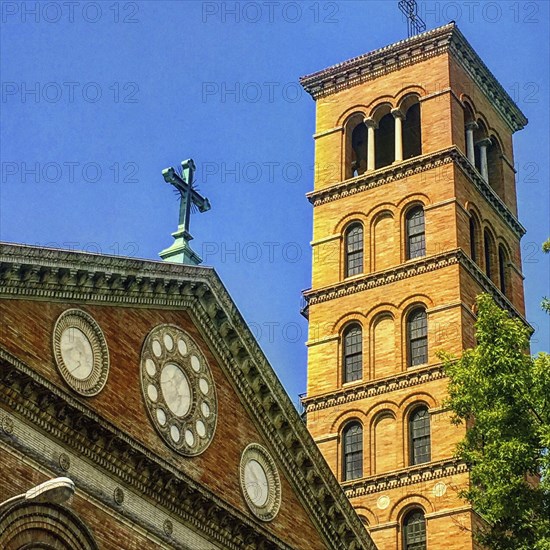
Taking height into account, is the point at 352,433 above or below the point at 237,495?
above

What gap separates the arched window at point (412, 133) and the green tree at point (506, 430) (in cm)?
2402

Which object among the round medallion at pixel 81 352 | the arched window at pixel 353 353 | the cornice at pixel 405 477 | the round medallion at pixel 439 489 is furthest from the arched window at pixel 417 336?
the round medallion at pixel 81 352

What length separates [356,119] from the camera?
53594mm

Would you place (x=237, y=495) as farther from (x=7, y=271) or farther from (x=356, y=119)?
(x=356, y=119)

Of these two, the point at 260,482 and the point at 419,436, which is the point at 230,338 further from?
the point at 419,436


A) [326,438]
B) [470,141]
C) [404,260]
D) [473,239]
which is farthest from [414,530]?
[470,141]

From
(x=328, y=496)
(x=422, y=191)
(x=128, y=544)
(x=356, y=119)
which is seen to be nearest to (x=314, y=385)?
(x=422, y=191)

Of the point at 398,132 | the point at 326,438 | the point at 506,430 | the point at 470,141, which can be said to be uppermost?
the point at 470,141

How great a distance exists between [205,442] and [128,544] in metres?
3.69

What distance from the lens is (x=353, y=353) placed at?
48.2m

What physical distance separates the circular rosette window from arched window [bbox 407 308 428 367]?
17175 millimetres

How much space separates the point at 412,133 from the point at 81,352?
97.4 ft

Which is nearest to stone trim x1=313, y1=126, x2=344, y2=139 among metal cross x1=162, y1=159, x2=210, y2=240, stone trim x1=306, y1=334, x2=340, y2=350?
stone trim x1=306, y1=334, x2=340, y2=350

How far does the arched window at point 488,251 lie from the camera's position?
166 ft
